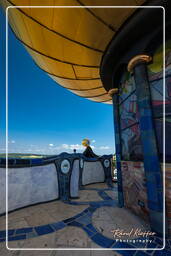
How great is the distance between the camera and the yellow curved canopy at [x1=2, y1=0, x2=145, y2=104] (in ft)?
10.4

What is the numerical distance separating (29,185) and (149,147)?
5.27 metres

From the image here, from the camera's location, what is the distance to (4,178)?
4.53 m

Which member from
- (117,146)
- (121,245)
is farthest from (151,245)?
(117,146)

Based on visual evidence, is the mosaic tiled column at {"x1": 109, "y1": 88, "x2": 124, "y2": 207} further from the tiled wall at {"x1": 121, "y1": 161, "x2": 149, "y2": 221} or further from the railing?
the railing

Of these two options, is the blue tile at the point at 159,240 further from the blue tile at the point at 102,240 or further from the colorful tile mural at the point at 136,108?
the colorful tile mural at the point at 136,108

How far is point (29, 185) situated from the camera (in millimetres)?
5316

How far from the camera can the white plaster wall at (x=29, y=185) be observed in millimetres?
4719

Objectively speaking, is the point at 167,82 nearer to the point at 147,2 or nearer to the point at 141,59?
the point at 141,59

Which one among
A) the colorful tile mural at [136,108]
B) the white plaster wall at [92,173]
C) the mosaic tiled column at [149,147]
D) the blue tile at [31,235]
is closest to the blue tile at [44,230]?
the blue tile at [31,235]

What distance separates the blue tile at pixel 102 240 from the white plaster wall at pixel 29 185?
3358 millimetres

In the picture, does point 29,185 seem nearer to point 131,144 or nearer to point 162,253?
point 131,144

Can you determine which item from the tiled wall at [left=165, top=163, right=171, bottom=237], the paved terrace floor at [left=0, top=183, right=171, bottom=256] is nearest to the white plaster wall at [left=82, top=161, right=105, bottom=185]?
the paved terrace floor at [left=0, top=183, right=171, bottom=256]

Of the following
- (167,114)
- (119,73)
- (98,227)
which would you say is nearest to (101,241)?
(98,227)

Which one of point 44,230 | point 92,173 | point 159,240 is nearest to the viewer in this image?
point 159,240
